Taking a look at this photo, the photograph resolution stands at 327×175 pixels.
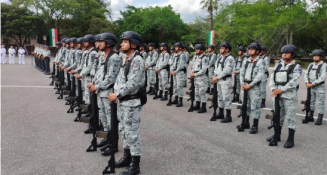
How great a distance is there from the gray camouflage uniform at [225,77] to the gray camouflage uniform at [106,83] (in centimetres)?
333

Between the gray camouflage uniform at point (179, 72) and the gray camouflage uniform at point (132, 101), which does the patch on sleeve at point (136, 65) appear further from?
the gray camouflage uniform at point (179, 72)

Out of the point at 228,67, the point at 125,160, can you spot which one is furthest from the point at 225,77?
the point at 125,160

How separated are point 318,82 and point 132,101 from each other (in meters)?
5.52

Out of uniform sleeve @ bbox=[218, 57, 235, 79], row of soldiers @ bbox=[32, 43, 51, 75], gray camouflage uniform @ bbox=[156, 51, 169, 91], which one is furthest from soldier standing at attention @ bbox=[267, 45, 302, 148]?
row of soldiers @ bbox=[32, 43, 51, 75]

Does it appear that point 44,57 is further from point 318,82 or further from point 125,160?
point 318,82

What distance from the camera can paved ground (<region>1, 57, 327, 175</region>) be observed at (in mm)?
4512

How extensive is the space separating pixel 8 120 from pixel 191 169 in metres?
5.02

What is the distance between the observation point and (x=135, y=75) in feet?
13.5

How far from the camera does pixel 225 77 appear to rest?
7.44m

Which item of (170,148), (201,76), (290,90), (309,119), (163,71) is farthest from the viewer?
(163,71)

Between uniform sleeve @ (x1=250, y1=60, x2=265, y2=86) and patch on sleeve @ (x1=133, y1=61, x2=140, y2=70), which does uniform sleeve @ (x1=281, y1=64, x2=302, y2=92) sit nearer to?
uniform sleeve @ (x1=250, y1=60, x2=265, y2=86)

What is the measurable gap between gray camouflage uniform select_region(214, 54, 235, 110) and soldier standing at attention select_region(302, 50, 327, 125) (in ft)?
6.82

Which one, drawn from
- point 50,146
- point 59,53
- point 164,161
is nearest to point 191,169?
point 164,161

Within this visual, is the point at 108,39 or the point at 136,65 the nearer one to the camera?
the point at 136,65
